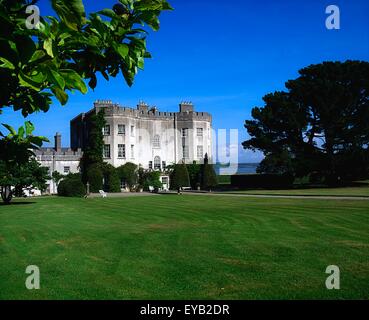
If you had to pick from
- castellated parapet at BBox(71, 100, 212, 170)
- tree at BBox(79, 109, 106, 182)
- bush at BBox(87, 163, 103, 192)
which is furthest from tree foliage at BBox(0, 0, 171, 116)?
castellated parapet at BBox(71, 100, 212, 170)

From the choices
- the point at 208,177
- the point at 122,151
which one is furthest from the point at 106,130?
the point at 208,177

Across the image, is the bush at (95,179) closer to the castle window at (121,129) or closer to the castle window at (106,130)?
the castle window at (106,130)

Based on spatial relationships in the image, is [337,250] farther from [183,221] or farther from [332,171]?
[332,171]

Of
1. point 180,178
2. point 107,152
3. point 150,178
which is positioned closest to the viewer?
point 180,178

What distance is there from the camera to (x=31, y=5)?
9.31 feet

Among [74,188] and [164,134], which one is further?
[164,134]

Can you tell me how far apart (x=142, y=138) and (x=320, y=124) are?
23.5 metres

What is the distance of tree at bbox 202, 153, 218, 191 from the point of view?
52531 mm

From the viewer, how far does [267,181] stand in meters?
57.5

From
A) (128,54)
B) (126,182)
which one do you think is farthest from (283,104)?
(128,54)

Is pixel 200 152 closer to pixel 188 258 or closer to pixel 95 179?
pixel 95 179

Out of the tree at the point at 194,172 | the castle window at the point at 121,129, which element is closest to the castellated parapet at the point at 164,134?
the castle window at the point at 121,129

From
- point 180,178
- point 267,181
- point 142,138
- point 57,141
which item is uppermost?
point 142,138

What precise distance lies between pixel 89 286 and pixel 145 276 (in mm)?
1181
